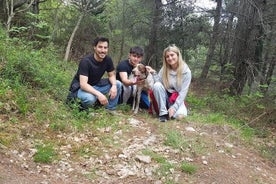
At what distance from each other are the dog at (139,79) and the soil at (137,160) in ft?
3.08

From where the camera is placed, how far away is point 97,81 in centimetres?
585

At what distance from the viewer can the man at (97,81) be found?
5426 mm

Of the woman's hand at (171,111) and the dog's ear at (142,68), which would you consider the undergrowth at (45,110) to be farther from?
the dog's ear at (142,68)

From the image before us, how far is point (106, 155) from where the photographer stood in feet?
13.9

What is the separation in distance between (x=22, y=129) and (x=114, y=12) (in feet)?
43.7

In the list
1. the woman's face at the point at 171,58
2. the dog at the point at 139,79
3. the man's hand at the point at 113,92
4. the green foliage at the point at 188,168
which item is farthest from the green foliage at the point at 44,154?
the woman's face at the point at 171,58

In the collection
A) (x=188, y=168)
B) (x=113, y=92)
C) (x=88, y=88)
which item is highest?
(x=88, y=88)

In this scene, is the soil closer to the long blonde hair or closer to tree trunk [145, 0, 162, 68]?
the long blonde hair

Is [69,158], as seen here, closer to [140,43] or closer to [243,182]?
[243,182]

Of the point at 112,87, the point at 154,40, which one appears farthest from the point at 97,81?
the point at 154,40

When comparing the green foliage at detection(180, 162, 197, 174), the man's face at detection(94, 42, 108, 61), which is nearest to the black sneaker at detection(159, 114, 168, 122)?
the man's face at detection(94, 42, 108, 61)

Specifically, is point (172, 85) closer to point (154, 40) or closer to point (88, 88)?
point (88, 88)

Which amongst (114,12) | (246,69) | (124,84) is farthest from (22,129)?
(114,12)

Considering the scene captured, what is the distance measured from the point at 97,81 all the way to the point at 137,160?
2157mm
